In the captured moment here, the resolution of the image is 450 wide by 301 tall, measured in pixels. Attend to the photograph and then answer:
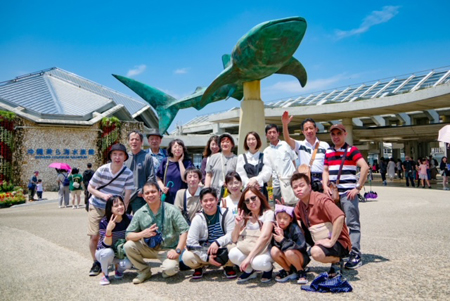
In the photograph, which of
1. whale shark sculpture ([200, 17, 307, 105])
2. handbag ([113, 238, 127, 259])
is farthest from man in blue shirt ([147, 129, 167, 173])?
whale shark sculpture ([200, 17, 307, 105])

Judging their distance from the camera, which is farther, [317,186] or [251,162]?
[251,162]

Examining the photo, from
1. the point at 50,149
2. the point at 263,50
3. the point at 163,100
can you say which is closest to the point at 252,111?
the point at 263,50

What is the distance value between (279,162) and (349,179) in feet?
2.73

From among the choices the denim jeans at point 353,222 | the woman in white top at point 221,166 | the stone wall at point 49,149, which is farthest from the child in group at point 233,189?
the stone wall at point 49,149

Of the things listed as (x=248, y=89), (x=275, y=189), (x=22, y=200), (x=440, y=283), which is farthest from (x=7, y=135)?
(x=440, y=283)

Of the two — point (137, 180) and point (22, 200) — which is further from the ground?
point (137, 180)

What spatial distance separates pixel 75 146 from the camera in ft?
57.0

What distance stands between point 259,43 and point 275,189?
6016 millimetres

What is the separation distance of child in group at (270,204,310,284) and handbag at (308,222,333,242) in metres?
0.12

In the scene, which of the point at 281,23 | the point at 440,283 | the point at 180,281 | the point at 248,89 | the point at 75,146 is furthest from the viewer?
the point at 75,146

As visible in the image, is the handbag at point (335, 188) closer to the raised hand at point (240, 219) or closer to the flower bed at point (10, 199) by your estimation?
the raised hand at point (240, 219)

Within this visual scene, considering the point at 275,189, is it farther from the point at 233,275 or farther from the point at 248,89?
the point at 248,89

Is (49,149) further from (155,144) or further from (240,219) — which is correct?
(240,219)

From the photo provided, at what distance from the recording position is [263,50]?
9242mm
